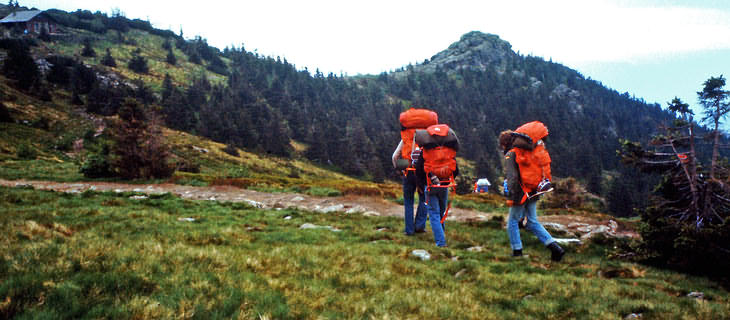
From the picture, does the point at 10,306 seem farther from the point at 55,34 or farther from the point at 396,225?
the point at 55,34

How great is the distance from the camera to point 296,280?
15.3ft

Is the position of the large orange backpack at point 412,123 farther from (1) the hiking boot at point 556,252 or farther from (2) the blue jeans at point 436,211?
(1) the hiking boot at point 556,252

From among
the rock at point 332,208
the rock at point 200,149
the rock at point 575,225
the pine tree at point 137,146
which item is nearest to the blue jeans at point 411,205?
the rock at point 332,208

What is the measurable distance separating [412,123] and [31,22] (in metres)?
182

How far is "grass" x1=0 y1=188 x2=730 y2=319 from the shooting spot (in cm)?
337

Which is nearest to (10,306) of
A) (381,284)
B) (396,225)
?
(381,284)

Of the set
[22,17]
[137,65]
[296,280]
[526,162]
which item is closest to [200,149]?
[526,162]

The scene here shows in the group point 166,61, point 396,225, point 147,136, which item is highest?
point 166,61

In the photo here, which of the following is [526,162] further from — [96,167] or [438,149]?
[96,167]

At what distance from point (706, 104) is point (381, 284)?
24.8 feet

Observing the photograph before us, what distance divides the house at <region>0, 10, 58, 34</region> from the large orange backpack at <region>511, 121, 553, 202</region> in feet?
594

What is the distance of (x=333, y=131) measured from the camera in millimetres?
103875

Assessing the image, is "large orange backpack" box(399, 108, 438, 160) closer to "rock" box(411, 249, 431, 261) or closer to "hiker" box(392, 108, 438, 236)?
"hiker" box(392, 108, 438, 236)

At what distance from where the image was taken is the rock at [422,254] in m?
6.93
